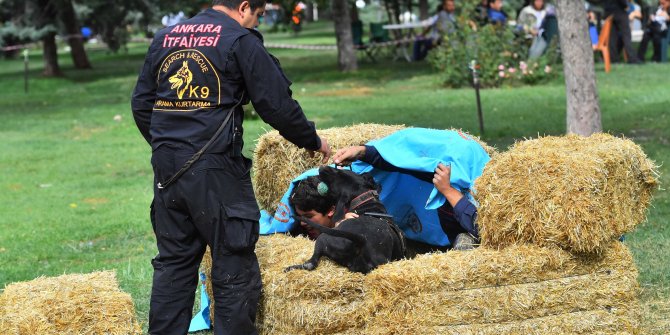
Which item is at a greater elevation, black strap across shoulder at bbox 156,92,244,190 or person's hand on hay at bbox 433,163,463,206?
black strap across shoulder at bbox 156,92,244,190

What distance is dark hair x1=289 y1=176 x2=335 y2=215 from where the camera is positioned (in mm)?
5770

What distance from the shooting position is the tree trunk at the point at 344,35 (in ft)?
78.1

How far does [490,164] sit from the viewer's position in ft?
16.8

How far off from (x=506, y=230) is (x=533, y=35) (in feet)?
57.1

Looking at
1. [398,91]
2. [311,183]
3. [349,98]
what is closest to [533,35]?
[398,91]

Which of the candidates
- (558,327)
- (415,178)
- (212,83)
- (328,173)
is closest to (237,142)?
(212,83)

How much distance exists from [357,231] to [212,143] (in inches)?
38.0

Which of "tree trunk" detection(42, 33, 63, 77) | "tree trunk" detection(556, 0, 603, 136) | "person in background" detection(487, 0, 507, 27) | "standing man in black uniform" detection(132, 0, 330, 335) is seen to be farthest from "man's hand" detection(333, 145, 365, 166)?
"tree trunk" detection(42, 33, 63, 77)

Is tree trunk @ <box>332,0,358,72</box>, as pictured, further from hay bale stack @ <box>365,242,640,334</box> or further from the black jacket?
hay bale stack @ <box>365,242,640,334</box>

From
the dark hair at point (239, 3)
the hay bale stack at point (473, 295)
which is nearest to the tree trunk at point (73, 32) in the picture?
the dark hair at point (239, 3)

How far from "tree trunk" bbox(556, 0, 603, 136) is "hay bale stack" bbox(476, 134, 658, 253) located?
582 cm

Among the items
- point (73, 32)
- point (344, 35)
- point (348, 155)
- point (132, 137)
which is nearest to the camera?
point (348, 155)

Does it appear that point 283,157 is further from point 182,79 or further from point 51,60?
point 51,60

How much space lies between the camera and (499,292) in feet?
15.5
